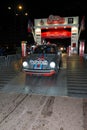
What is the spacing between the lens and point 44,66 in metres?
6.32

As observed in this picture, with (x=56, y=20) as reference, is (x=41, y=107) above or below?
below

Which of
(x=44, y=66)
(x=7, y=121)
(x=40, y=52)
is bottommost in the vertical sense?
(x=7, y=121)

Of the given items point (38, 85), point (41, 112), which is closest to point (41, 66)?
point (38, 85)

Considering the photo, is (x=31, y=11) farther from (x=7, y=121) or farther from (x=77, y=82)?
(x=7, y=121)

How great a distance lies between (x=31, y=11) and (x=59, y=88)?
34.0 m

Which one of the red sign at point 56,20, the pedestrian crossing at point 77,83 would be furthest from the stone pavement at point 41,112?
the red sign at point 56,20

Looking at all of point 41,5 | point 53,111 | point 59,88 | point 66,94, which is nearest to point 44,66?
point 59,88

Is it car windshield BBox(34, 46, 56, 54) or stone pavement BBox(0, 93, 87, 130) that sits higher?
car windshield BBox(34, 46, 56, 54)

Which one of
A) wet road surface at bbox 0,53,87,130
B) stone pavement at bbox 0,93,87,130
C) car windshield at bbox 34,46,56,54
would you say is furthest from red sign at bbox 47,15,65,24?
stone pavement at bbox 0,93,87,130

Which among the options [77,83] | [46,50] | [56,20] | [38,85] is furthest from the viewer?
[56,20]

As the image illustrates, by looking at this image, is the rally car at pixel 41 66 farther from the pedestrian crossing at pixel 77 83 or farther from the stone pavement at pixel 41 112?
the stone pavement at pixel 41 112

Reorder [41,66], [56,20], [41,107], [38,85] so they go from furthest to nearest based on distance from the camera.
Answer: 1. [56,20]
2. [41,66]
3. [38,85]
4. [41,107]

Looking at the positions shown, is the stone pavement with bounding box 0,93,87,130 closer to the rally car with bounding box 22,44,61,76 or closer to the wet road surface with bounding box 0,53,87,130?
the wet road surface with bounding box 0,53,87,130

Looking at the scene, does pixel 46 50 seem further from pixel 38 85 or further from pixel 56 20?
pixel 56 20
